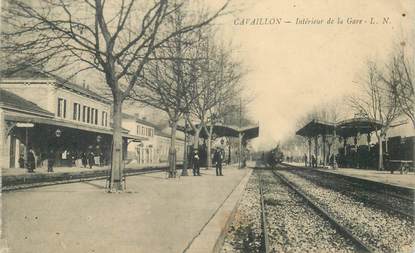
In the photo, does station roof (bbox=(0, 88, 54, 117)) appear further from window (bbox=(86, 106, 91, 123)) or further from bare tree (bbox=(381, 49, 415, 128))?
bare tree (bbox=(381, 49, 415, 128))

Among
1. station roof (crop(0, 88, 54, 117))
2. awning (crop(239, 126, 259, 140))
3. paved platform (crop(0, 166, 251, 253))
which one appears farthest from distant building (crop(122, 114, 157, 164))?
paved platform (crop(0, 166, 251, 253))

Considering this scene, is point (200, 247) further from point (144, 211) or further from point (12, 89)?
point (12, 89)

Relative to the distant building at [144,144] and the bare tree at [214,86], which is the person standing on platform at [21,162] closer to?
the bare tree at [214,86]

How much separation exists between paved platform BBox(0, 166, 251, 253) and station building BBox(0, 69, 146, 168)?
48.9 ft

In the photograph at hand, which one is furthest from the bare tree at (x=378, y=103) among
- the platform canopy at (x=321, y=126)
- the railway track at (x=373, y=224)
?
the railway track at (x=373, y=224)

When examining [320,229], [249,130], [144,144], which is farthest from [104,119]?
[320,229]

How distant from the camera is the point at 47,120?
28.2m

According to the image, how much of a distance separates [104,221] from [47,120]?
21.7m

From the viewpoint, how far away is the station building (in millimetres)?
29250

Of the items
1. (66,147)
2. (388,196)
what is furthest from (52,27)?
(66,147)

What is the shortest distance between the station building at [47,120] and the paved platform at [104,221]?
14.9 meters

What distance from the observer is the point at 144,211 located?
30.2 feet

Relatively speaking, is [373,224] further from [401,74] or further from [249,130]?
[249,130]

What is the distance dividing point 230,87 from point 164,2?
2211 cm
